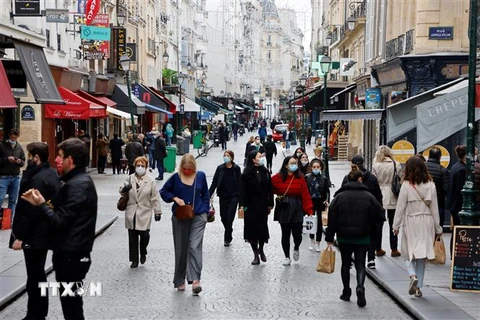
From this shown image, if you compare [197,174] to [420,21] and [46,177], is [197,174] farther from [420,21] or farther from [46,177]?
[420,21]

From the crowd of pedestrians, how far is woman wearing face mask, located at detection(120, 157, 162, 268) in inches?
0.6

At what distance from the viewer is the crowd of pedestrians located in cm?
723

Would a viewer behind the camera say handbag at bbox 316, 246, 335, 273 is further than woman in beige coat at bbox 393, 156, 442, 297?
Yes

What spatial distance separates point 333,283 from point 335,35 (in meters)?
43.1

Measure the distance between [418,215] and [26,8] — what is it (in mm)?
17046

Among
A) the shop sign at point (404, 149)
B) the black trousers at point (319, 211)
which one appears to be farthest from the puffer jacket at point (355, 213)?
the shop sign at point (404, 149)

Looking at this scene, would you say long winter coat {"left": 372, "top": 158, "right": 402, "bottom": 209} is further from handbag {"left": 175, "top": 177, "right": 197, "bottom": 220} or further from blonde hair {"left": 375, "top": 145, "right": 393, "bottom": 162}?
handbag {"left": 175, "top": 177, "right": 197, "bottom": 220}

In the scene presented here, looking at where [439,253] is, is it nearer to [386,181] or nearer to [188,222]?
[386,181]

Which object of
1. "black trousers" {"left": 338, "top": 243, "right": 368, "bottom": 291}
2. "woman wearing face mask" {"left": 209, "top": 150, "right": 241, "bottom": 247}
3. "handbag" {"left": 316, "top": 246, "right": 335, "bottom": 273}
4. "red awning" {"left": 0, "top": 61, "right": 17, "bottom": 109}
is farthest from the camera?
"red awning" {"left": 0, "top": 61, "right": 17, "bottom": 109}

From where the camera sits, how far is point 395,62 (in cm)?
2717

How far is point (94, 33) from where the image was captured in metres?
31.7

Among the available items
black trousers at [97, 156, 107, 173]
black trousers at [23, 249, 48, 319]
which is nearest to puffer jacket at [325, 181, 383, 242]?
black trousers at [23, 249, 48, 319]

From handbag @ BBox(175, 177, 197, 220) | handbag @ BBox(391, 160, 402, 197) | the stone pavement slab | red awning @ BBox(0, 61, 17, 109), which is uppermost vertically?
red awning @ BBox(0, 61, 17, 109)

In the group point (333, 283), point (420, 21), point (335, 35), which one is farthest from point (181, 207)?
point (335, 35)
